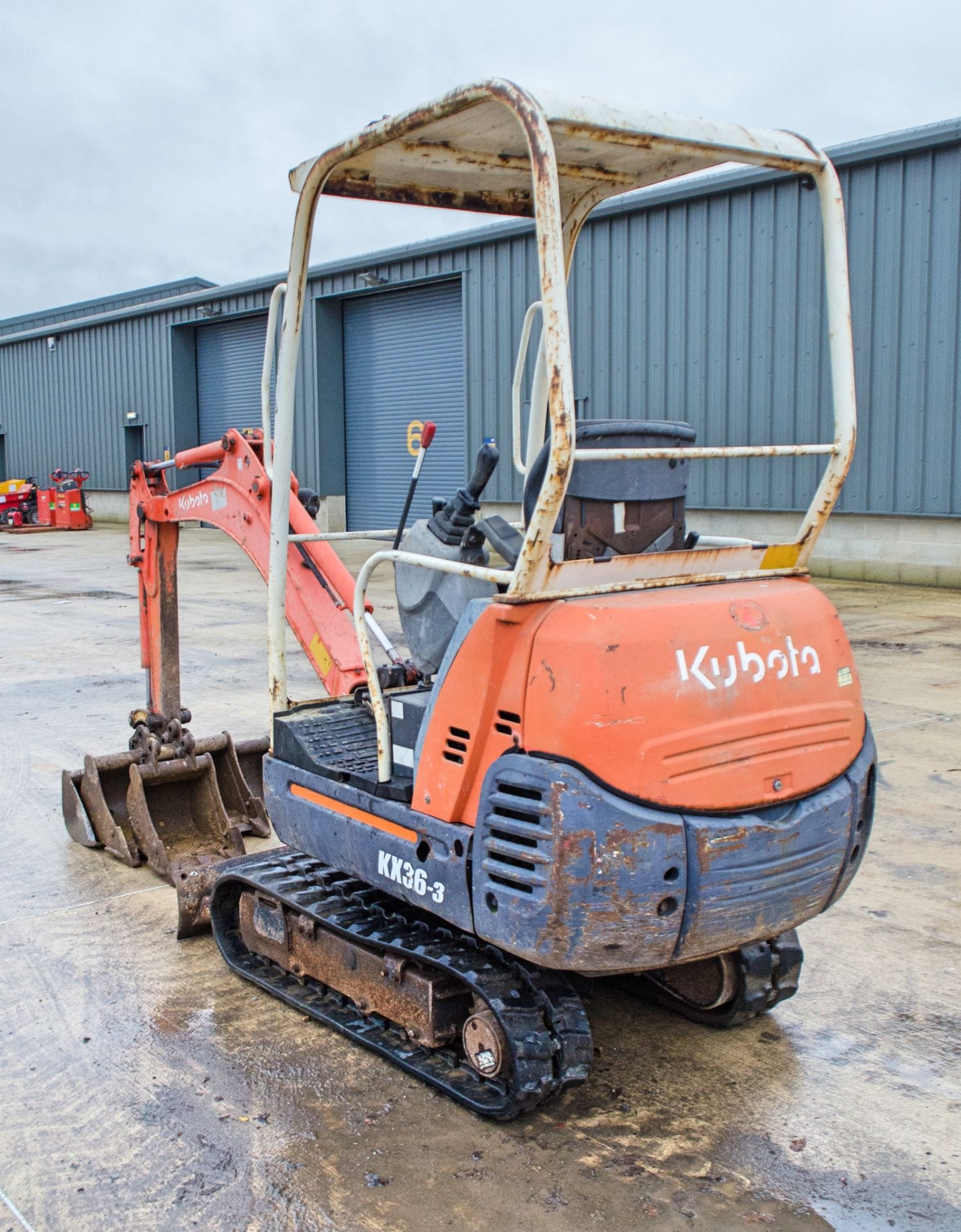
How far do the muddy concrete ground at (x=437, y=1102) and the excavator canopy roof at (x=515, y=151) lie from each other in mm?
2392

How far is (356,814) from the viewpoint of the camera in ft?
11.6

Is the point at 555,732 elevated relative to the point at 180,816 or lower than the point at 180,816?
elevated

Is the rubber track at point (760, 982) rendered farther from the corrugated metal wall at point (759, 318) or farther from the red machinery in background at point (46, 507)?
the red machinery in background at point (46, 507)

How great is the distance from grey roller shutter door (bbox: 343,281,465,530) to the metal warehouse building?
0.13 feet

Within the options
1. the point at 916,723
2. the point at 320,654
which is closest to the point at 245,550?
the point at 320,654

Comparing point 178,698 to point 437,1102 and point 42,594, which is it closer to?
point 437,1102

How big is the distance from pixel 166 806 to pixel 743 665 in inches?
132

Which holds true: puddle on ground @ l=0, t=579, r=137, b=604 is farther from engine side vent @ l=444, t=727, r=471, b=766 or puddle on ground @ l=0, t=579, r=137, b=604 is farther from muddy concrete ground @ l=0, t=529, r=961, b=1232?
engine side vent @ l=444, t=727, r=471, b=766

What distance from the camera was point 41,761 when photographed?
6809 mm

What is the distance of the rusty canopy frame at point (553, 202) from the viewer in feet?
8.77

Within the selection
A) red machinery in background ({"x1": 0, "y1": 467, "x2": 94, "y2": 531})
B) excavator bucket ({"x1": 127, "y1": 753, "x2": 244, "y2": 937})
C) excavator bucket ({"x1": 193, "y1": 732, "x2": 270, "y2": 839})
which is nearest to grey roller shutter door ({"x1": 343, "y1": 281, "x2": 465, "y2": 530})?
red machinery in background ({"x1": 0, "y1": 467, "x2": 94, "y2": 531})

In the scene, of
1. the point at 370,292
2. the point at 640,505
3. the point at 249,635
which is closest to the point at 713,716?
the point at 640,505

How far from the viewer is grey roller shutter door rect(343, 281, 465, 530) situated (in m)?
20.9

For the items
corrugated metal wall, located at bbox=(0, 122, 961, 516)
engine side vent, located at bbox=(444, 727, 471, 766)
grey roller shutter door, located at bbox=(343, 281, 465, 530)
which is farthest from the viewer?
grey roller shutter door, located at bbox=(343, 281, 465, 530)
